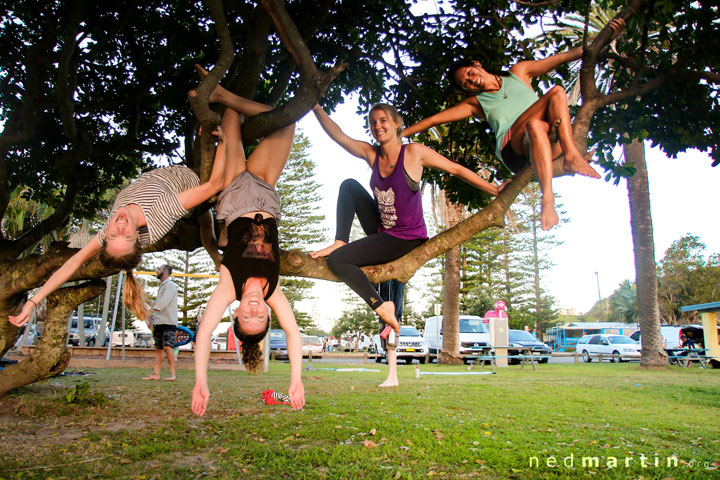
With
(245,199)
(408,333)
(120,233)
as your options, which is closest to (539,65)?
(245,199)

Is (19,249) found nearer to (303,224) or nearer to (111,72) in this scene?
(111,72)

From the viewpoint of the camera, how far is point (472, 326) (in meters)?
23.5

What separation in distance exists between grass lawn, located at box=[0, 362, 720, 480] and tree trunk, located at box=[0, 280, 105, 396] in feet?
1.16

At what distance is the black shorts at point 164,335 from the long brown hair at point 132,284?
15.6 ft

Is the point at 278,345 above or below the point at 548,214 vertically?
below

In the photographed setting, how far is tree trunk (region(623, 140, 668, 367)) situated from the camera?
54.2 ft

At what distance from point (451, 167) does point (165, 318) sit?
24.3ft

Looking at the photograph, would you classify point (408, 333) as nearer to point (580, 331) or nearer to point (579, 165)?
point (579, 165)

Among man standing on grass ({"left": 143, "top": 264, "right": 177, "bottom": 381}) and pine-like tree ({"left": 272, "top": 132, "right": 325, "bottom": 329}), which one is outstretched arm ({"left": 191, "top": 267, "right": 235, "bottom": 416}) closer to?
man standing on grass ({"left": 143, "top": 264, "right": 177, "bottom": 381})

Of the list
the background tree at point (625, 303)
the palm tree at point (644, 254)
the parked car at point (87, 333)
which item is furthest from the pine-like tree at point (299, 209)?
the background tree at point (625, 303)

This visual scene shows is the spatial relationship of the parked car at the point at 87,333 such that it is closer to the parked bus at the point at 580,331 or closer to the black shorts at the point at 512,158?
the black shorts at the point at 512,158

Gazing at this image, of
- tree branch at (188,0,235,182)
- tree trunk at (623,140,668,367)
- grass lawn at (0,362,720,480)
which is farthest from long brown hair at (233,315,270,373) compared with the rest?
tree trunk at (623,140,668,367)

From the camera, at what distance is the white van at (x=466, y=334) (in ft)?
73.2

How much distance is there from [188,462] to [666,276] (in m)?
47.5
